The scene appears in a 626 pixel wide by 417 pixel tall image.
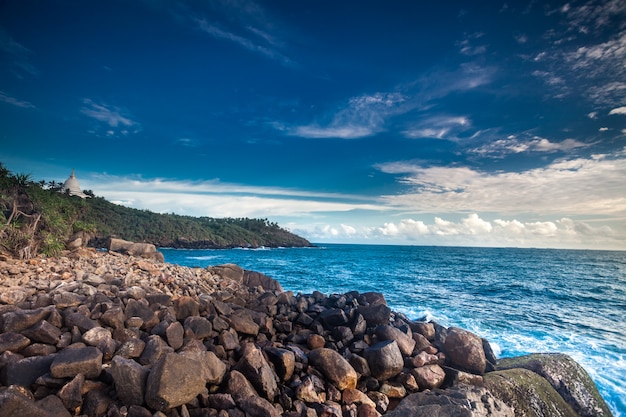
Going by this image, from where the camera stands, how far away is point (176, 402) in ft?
14.3

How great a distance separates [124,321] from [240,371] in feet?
9.48

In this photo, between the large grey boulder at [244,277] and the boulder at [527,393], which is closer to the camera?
the boulder at [527,393]

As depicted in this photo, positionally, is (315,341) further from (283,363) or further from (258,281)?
(258,281)

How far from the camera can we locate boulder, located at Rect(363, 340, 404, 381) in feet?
21.7

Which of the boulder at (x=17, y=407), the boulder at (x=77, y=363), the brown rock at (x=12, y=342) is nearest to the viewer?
the boulder at (x=17, y=407)

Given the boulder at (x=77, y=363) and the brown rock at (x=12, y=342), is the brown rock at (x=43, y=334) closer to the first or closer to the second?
the brown rock at (x=12, y=342)

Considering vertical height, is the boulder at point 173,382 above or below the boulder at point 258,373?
above

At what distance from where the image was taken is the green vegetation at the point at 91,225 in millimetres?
11918

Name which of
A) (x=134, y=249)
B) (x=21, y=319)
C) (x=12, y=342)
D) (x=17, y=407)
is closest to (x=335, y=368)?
(x=17, y=407)

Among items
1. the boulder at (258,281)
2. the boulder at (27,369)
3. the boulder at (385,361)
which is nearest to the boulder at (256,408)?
the boulder at (385,361)

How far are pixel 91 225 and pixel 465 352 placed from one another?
62.0ft

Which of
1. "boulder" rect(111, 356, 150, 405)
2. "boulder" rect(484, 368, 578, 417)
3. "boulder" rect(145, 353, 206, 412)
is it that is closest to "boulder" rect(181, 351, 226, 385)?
"boulder" rect(145, 353, 206, 412)

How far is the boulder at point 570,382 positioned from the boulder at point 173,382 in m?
7.05

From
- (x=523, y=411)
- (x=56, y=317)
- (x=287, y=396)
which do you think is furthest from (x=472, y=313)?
(x=56, y=317)
